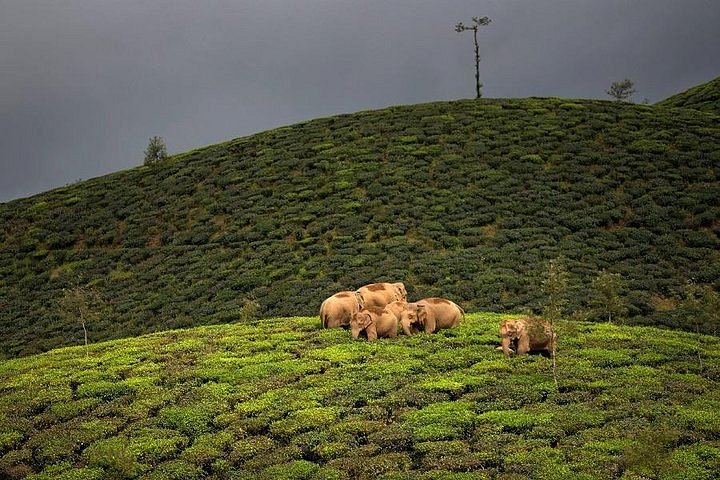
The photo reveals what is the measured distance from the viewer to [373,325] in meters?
20.7

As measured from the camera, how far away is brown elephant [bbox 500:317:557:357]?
Answer: 17.8 m

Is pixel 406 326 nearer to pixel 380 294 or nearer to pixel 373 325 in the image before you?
pixel 373 325

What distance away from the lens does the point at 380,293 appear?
23.2 metres

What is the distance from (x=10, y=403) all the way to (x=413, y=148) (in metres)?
50.2

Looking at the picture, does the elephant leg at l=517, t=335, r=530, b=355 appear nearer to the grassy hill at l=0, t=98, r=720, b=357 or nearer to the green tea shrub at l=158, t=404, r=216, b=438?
the green tea shrub at l=158, t=404, r=216, b=438

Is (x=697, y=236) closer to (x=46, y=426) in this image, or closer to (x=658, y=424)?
(x=658, y=424)

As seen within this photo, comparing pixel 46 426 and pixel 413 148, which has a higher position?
pixel 413 148

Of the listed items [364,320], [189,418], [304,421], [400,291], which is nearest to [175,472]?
[189,418]

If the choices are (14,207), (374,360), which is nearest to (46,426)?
(374,360)

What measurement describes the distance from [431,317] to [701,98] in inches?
3381

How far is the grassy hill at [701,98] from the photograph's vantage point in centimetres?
8091

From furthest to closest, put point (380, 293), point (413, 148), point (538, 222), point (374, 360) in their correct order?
point (413, 148) → point (538, 222) → point (380, 293) → point (374, 360)

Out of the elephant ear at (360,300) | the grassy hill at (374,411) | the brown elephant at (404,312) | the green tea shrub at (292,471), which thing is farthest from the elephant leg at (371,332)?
the green tea shrub at (292,471)

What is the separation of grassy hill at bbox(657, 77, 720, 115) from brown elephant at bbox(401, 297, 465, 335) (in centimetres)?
7264
